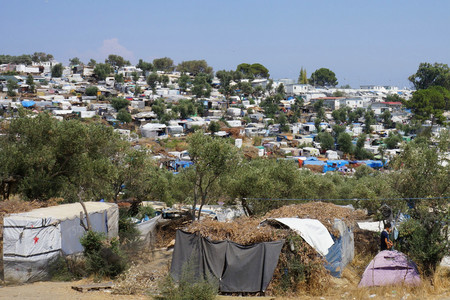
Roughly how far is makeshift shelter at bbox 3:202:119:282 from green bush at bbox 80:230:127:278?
2.08 feet

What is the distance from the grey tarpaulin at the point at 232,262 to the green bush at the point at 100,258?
1378 millimetres

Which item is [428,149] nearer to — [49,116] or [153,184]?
[153,184]

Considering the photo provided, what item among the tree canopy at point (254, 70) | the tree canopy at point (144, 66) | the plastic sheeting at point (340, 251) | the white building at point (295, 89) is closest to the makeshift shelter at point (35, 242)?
the plastic sheeting at point (340, 251)

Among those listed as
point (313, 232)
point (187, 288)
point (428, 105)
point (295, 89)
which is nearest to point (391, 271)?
point (313, 232)

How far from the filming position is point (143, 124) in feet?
208

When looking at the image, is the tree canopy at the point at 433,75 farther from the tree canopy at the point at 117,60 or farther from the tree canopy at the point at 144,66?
the tree canopy at the point at 117,60

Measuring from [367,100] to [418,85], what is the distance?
12453 millimetres

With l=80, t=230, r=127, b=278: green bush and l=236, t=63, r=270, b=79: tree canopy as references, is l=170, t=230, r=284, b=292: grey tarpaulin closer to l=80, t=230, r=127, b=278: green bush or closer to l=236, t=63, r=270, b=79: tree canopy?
l=80, t=230, r=127, b=278: green bush

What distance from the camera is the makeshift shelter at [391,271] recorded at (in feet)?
29.6

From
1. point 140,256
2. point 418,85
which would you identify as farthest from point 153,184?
point 418,85

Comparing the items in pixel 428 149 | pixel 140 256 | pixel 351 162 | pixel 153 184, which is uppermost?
pixel 428 149

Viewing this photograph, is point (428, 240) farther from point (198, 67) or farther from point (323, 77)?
point (323, 77)

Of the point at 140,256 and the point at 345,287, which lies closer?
the point at 345,287

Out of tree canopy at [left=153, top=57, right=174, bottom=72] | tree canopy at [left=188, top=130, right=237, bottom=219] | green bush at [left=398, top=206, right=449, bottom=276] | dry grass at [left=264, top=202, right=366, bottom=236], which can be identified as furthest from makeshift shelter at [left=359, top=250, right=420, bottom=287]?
tree canopy at [left=153, top=57, right=174, bottom=72]
